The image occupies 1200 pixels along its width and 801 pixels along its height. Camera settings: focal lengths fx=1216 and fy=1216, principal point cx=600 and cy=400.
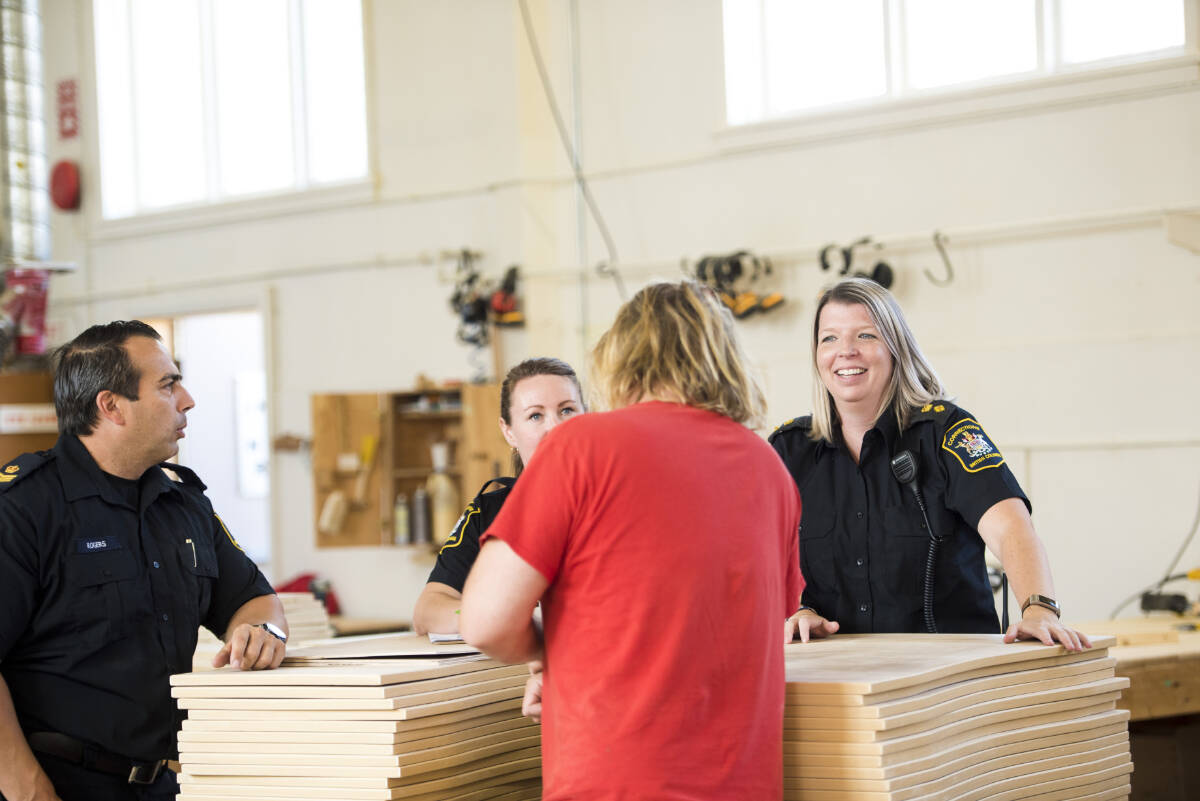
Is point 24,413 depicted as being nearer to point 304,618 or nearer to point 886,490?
point 304,618

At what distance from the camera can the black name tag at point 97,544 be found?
2461mm

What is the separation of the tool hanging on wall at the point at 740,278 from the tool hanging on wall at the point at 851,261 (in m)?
0.35

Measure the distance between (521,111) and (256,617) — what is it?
5.96 m

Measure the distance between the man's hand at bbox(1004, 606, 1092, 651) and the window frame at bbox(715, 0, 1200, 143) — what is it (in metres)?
4.87

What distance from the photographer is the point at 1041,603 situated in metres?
2.42

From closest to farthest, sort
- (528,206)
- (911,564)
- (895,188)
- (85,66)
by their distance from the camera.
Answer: (911,564) → (895,188) → (528,206) → (85,66)

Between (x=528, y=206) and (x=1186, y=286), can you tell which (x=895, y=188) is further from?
(x=528, y=206)

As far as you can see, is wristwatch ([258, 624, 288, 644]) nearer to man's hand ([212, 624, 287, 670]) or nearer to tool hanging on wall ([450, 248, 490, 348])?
man's hand ([212, 624, 287, 670])

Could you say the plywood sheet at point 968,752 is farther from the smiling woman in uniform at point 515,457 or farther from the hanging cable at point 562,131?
the hanging cable at point 562,131

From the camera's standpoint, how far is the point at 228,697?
2.06 meters

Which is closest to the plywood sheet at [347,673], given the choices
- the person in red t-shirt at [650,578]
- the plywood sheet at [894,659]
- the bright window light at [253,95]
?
the person in red t-shirt at [650,578]

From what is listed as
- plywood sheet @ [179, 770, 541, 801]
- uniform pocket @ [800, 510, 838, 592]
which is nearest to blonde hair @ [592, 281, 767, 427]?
plywood sheet @ [179, 770, 541, 801]

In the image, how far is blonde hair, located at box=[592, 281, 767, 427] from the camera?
5.50 feet

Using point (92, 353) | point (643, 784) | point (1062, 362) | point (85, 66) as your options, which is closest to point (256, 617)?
point (92, 353)
